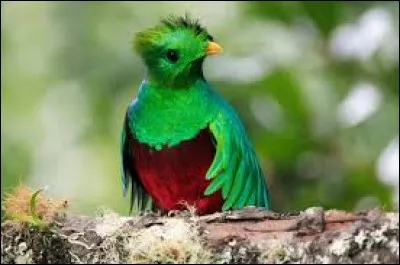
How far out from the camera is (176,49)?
15.5ft

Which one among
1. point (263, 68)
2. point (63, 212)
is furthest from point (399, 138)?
point (63, 212)

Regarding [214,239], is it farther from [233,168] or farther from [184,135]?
[184,135]

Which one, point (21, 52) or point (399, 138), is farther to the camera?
point (21, 52)

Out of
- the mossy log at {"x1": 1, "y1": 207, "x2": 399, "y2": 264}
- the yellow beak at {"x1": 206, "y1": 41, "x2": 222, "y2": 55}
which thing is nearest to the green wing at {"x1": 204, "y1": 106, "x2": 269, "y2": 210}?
the yellow beak at {"x1": 206, "y1": 41, "x2": 222, "y2": 55}

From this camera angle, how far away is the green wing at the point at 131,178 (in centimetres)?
484

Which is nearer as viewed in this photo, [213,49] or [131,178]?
[213,49]

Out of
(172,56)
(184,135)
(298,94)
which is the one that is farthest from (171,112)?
(298,94)

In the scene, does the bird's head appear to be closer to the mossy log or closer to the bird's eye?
the bird's eye

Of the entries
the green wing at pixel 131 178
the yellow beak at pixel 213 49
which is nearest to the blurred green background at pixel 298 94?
the green wing at pixel 131 178

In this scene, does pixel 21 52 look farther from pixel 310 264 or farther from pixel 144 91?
pixel 310 264

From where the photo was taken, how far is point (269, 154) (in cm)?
552

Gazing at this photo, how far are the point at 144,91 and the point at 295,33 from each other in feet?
4.61

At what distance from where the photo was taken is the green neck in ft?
15.2

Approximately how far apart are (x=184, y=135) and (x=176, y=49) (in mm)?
381
